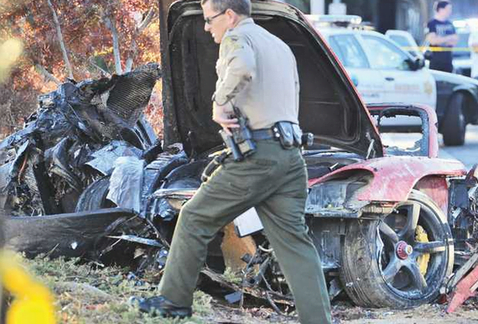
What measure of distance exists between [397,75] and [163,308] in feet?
40.9

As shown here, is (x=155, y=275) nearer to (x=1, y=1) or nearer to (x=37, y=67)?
(x=1, y=1)

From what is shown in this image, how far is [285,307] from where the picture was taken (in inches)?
263

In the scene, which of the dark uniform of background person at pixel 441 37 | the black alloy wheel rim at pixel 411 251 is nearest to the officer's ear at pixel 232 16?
the black alloy wheel rim at pixel 411 251

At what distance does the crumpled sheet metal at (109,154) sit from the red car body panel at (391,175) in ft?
6.48

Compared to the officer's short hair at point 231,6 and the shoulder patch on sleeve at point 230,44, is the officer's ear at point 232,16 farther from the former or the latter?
the shoulder patch on sleeve at point 230,44

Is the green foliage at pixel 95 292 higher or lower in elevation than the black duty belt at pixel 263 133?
lower

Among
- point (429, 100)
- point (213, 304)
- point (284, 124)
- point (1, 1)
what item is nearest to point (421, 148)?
point (213, 304)

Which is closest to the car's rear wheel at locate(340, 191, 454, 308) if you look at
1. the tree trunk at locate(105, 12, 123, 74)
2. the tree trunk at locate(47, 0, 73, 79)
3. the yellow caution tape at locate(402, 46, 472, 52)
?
the tree trunk at locate(105, 12, 123, 74)

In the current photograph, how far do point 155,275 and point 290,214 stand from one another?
1.82 m

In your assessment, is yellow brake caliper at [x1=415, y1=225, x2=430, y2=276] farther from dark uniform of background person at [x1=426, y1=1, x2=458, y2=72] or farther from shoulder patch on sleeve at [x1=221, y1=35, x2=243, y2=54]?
dark uniform of background person at [x1=426, y1=1, x2=458, y2=72]

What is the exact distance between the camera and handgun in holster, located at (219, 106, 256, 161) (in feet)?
16.6

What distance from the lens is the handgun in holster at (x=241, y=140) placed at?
5074 millimetres

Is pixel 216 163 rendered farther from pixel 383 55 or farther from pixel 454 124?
pixel 454 124

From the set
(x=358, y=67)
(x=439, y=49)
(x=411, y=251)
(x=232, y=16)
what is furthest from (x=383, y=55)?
(x=232, y=16)
